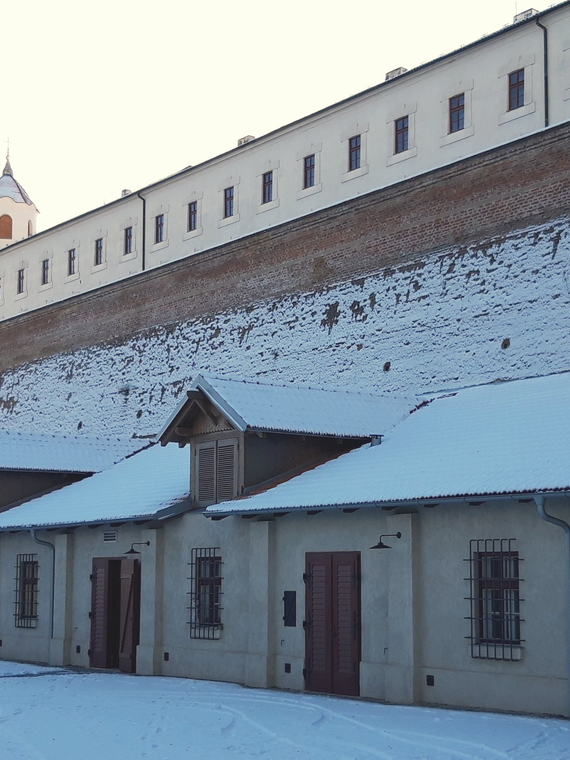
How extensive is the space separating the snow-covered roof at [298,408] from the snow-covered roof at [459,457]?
1.39 ft

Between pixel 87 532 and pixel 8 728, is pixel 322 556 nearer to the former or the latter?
pixel 8 728

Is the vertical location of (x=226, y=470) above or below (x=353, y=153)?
below

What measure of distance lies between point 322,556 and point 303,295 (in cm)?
1483

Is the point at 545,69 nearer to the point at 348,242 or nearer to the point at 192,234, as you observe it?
the point at 348,242

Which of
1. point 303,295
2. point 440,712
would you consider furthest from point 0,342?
point 440,712

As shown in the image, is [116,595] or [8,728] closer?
[8,728]

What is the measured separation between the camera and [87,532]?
A: 21531 millimetres

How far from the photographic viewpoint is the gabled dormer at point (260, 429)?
1825cm

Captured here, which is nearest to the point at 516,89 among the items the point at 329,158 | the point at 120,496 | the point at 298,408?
the point at 329,158

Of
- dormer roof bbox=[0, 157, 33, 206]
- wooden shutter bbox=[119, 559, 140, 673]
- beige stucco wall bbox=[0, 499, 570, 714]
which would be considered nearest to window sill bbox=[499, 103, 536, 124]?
beige stucco wall bbox=[0, 499, 570, 714]

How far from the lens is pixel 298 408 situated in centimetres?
1898

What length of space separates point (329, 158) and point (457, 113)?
481 cm

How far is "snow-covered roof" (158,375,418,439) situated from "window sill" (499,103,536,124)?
9651 mm

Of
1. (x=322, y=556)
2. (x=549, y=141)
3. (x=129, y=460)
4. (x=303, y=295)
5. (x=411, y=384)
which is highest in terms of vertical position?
(x=549, y=141)
